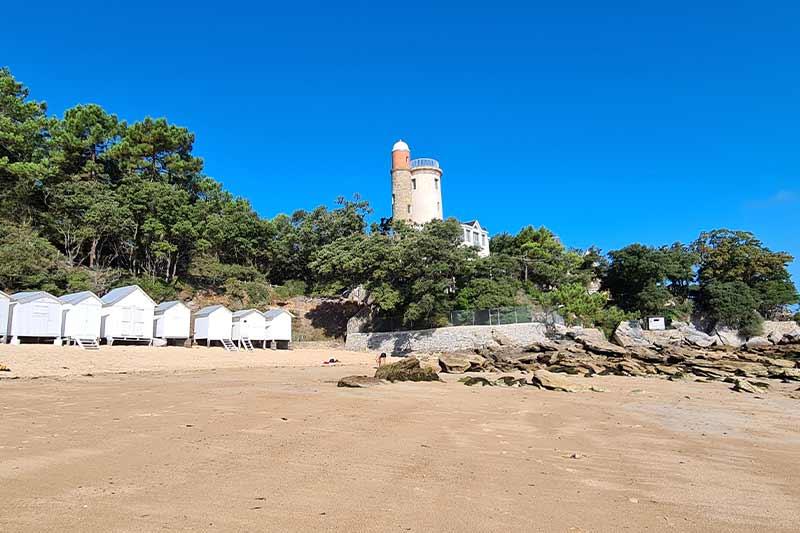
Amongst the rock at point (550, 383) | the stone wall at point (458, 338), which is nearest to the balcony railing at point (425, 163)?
the stone wall at point (458, 338)

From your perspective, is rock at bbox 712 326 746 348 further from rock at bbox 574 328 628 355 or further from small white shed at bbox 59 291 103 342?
small white shed at bbox 59 291 103 342

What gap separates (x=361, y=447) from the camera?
6766 millimetres

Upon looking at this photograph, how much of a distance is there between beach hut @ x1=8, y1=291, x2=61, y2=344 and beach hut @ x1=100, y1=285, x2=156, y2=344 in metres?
2.54

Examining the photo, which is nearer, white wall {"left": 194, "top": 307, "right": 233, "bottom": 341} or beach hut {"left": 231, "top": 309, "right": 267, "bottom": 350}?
white wall {"left": 194, "top": 307, "right": 233, "bottom": 341}

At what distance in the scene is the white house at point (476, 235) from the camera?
54.2 m

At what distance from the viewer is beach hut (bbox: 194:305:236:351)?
111ft

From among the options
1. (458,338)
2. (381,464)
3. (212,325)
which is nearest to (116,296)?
(212,325)

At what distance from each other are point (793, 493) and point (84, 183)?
1687 inches

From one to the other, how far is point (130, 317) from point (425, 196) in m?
34.1

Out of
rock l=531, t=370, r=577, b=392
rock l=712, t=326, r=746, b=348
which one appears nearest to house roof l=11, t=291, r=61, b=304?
rock l=531, t=370, r=577, b=392

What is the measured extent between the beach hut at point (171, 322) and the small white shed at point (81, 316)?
12.8 ft

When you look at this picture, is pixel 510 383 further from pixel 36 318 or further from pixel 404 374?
pixel 36 318

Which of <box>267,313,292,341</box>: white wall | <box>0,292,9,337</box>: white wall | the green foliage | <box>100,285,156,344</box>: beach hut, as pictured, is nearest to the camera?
<box>0,292,9,337</box>: white wall

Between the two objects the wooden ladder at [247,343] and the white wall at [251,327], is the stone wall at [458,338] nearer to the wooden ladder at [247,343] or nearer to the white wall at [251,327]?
the white wall at [251,327]
